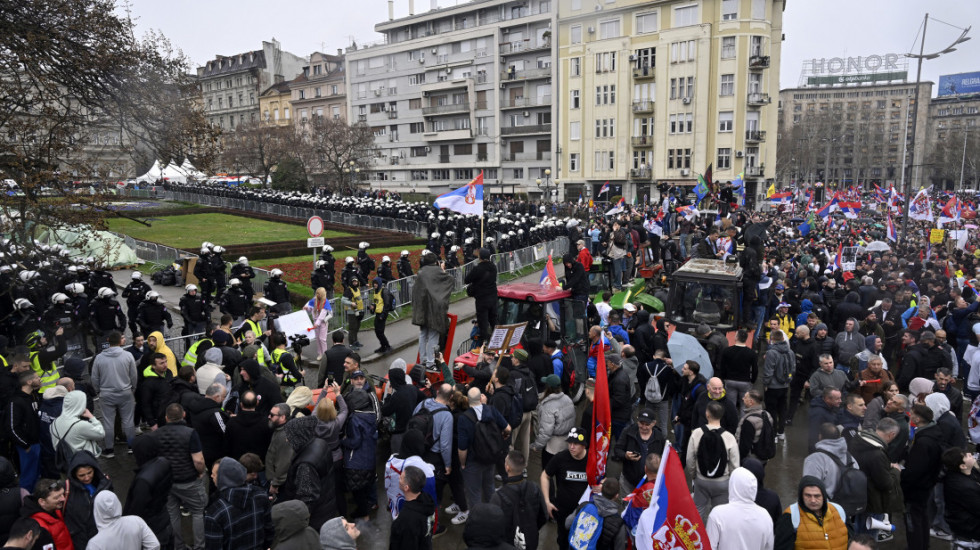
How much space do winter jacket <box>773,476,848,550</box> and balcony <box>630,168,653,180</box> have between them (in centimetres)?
5340

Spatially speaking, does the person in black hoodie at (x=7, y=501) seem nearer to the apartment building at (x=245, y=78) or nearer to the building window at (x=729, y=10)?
the building window at (x=729, y=10)

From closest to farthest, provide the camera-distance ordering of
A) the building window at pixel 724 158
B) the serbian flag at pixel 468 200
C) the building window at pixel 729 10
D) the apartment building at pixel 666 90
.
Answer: the serbian flag at pixel 468 200 < the building window at pixel 729 10 < the apartment building at pixel 666 90 < the building window at pixel 724 158

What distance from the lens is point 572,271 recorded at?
1259 cm

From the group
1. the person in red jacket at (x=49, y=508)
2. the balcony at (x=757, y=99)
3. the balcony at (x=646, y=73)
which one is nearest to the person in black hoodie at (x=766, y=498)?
the person in red jacket at (x=49, y=508)

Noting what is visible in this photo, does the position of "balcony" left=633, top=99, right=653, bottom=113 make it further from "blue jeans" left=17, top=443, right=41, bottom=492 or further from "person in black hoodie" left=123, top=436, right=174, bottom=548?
"person in black hoodie" left=123, top=436, right=174, bottom=548

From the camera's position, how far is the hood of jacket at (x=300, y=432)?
6.45 metres

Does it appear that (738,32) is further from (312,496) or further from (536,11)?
(312,496)

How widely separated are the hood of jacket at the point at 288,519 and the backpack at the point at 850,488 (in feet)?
16.2

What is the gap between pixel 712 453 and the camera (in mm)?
6438

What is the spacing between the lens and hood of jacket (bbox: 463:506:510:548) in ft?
15.6

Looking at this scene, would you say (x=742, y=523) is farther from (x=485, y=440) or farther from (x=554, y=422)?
(x=485, y=440)

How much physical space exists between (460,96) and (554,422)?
66032 mm

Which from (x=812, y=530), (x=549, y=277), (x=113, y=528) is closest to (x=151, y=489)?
(x=113, y=528)

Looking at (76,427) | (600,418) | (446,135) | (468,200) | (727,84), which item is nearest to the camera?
(600,418)
